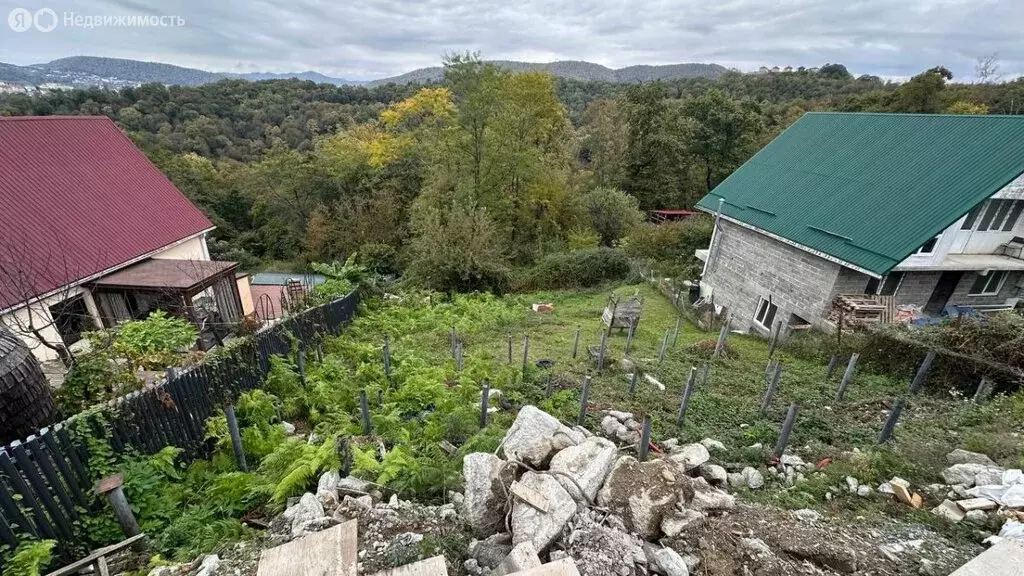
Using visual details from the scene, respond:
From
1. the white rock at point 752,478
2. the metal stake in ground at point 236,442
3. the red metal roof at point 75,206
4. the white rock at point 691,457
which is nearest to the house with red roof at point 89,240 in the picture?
the red metal roof at point 75,206

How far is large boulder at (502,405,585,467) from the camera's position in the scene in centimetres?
504

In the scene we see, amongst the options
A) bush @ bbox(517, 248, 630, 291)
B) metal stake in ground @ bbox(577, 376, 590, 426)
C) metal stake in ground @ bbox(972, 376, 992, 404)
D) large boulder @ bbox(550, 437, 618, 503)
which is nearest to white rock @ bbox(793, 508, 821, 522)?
large boulder @ bbox(550, 437, 618, 503)

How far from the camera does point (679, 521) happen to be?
4.37 m

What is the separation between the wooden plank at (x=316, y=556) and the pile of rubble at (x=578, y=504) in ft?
3.38

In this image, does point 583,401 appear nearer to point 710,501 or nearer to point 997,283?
point 710,501

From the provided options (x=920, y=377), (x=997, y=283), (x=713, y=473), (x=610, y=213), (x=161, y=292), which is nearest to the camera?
(x=713, y=473)

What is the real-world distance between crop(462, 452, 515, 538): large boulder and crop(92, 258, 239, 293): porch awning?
40.4 ft

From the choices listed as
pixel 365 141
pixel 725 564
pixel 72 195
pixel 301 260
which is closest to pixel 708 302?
pixel 725 564

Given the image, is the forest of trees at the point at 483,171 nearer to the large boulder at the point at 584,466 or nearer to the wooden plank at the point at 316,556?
the large boulder at the point at 584,466

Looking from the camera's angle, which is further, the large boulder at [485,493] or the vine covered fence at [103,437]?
the large boulder at [485,493]

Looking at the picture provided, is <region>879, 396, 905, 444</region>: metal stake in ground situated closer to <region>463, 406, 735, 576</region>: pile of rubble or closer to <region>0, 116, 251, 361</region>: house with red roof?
<region>463, 406, 735, 576</region>: pile of rubble

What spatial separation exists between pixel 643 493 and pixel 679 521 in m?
0.42

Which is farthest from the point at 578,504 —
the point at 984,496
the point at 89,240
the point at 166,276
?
the point at 89,240

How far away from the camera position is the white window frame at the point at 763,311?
1591cm
